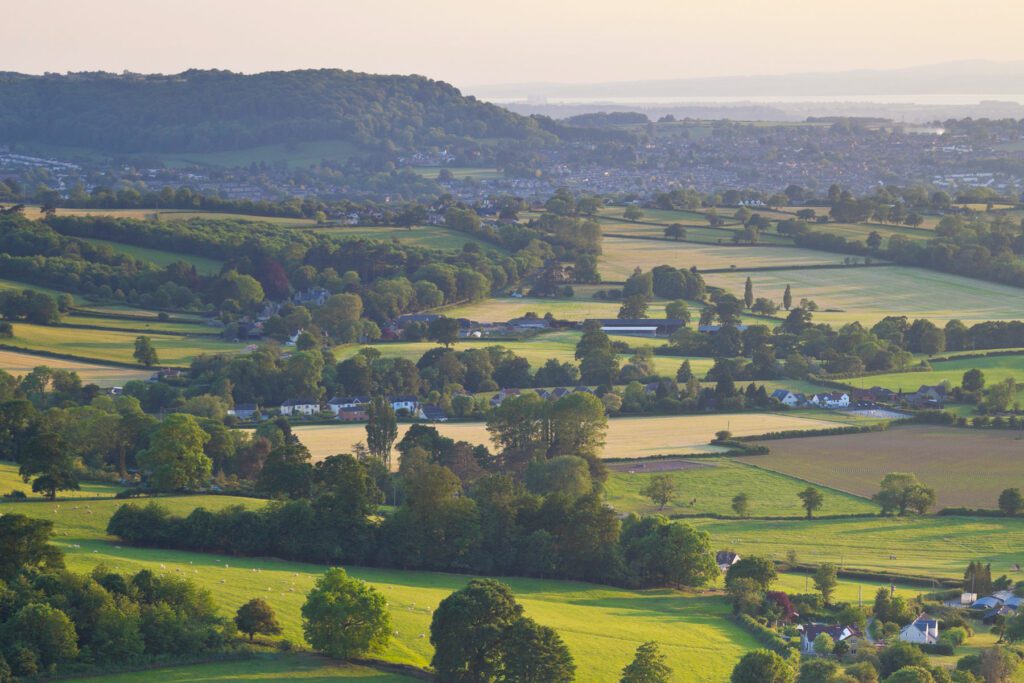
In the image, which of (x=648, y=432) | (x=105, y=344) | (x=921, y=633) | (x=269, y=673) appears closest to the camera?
(x=269, y=673)

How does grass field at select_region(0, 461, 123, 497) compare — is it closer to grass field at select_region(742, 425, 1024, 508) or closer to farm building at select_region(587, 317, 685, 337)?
grass field at select_region(742, 425, 1024, 508)

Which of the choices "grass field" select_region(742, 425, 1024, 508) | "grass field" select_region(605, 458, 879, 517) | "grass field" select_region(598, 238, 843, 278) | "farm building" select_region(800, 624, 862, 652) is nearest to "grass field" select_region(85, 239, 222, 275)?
"grass field" select_region(598, 238, 843, 278)

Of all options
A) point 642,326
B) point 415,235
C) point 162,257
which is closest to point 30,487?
point 642,326

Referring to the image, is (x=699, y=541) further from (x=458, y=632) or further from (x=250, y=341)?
(x=250, y=341)

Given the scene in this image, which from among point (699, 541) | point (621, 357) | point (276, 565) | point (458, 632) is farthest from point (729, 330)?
point (458, 632)

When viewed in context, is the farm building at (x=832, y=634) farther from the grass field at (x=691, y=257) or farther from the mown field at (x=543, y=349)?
the grass field at (x=691, y=257)

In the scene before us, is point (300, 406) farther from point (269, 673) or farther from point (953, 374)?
point (269, 673)
